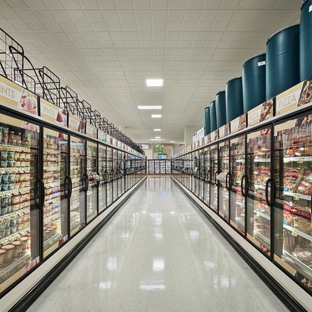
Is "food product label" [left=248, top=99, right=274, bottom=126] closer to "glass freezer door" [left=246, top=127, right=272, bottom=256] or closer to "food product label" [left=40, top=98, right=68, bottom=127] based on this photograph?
"glass freezer door" [left=246, top=127, right=272, bottom=256]

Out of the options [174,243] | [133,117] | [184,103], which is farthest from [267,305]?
[133,117]

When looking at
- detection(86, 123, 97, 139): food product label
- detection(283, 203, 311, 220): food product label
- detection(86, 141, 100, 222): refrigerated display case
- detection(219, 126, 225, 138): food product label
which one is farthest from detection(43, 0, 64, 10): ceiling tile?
detection(283, 203, 311, 220): food product label

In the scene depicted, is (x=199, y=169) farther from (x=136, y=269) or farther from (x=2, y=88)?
(x=2, y=88)

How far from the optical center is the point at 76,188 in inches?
165

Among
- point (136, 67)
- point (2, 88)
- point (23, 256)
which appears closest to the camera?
point (2, 88)

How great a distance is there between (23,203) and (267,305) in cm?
276

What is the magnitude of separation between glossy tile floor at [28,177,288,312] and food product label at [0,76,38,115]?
1949mm

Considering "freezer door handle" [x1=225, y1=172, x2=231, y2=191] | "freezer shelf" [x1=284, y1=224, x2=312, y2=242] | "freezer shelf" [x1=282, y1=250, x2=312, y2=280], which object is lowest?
"freezer shelf" [x1=282, y1=250, x2=312, y2=280]

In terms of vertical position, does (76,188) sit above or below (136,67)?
below

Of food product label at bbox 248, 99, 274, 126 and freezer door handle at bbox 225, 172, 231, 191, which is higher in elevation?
food product label at bbox 248, 99, 274, 126

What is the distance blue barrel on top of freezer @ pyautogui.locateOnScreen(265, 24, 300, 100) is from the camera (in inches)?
100

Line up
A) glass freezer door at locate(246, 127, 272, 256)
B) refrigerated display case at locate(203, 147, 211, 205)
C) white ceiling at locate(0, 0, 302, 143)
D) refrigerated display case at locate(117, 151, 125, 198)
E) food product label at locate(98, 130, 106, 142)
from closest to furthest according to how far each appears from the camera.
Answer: glass freezer door at locate(246, 127, 272, 256)
white ceiling at locate(0, 0, 302, 143)
food product label at locate(98, 130, 106, 142)
refrigerated display case at locate(203, 147, 211, 205)
refrigerated display case at locate(117, 151, 125, 198)

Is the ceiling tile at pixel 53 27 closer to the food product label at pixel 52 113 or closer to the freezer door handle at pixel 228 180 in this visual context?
the food product label at pixel 52 113

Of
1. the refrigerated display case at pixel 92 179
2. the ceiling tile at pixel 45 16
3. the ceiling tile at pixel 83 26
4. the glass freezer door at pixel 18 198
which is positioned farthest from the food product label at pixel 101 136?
the glass freezer door at pixel 18 198
